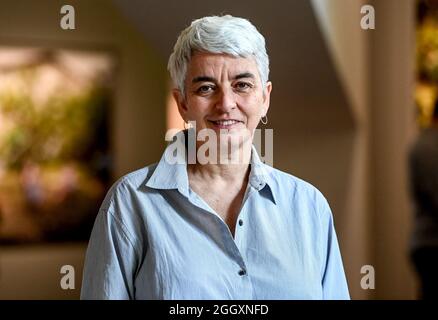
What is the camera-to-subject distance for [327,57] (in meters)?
2.03

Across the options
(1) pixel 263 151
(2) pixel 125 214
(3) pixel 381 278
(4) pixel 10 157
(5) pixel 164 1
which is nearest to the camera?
(2) pixel 125 214

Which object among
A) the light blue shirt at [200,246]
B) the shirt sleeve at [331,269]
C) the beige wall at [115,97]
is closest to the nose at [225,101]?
the light blue shirt at [200,246]

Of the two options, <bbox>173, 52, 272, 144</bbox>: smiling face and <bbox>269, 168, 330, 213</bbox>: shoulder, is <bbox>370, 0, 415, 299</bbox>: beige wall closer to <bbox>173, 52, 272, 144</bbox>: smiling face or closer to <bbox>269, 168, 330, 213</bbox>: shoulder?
<bbox>269, 168, 330, 213</bbox>: shoulder

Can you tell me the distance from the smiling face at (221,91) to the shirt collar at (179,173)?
2.7 inches

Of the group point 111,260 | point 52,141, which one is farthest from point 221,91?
point 52,141

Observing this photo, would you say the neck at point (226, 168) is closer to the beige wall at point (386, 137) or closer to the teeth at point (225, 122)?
the teeth at point (225, 122)

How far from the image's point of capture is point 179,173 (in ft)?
3.51

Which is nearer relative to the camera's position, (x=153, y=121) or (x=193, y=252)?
(x=193, y=252)

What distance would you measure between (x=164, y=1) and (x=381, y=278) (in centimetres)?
252

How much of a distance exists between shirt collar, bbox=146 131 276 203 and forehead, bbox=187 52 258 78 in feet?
0.39

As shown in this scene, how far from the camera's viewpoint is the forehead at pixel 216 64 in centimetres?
101

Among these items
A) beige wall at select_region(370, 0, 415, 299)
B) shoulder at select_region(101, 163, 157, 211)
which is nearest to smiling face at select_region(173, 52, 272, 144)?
shoulder at select_region(101, 163, 157, 211)
